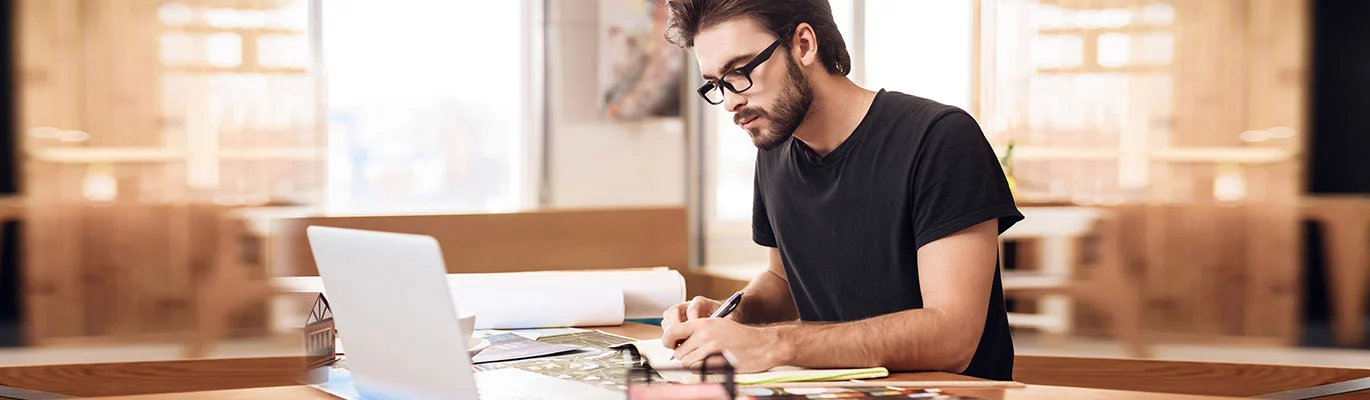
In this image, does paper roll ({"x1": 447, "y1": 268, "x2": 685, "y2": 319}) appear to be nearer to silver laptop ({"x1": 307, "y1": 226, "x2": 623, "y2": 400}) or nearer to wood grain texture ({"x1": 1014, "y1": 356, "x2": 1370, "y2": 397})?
silver laptop ({"x1": 307, "y1": 226, "x2": 623, "y2": 400})

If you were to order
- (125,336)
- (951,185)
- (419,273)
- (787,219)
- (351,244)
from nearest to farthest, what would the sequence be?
(419,273) → (351,244) → (951,185) → (787,219) → (125,336)

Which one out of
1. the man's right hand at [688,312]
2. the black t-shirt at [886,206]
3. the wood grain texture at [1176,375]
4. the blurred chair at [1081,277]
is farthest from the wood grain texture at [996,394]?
the blurred chair at [1081,277]

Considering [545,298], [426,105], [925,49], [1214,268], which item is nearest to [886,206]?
[545,298]

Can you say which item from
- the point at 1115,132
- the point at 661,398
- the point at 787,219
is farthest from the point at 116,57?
the point at 1115,132

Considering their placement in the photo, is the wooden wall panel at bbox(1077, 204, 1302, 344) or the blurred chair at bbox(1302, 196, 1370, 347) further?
the wooden wall panel at bbox(1077, 204, 1302, 344)

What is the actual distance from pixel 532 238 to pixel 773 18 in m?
1.76

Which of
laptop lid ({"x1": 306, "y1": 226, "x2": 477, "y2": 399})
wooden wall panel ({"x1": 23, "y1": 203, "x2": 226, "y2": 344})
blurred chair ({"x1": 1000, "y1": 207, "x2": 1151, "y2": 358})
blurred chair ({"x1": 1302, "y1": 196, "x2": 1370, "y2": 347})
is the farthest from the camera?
blurred chair ({"x1": 1000, "y1": 207, "x2": 1151, "y2": 358})

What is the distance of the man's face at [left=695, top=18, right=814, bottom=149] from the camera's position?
1.68 metres

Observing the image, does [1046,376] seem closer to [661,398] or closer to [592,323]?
[592,323]

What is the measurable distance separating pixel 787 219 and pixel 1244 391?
287cm

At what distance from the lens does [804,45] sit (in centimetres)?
174

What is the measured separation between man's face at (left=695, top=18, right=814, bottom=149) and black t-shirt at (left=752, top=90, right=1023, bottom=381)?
0.35 feet

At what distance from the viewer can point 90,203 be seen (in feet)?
11.5

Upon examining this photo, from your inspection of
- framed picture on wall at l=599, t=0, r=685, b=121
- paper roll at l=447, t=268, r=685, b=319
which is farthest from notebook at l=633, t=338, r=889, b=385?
framed picture on wall at l=599, t=0, r=685, b=121
